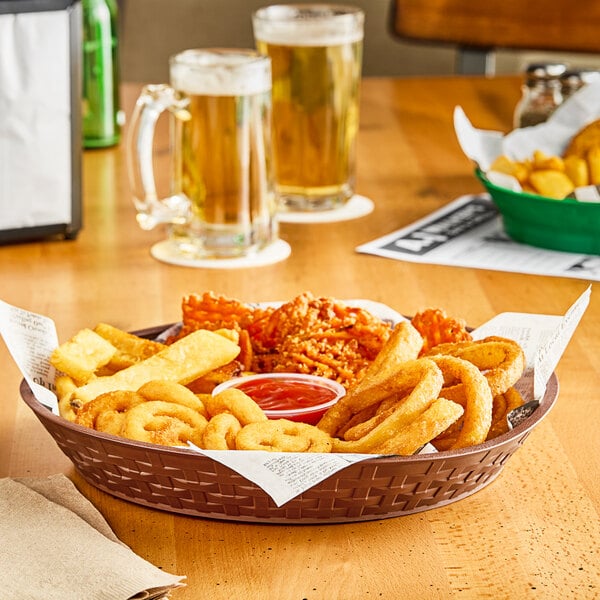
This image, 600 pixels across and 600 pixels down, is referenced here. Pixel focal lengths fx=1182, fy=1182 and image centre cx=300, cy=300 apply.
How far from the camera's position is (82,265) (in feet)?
4.95

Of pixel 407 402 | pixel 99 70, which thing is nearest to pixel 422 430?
pixel 407 402

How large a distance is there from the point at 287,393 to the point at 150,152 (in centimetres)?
59

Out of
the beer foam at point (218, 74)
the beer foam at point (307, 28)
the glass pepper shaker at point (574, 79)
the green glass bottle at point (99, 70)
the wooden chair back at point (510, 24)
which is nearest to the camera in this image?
the beer foam at point (218, 74)

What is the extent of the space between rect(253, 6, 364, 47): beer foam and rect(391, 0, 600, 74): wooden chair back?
148cm

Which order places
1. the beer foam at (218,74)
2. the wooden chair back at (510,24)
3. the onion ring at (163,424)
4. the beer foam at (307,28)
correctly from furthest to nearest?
the wooden chair back at (510,24), the beer foam at (307,28), the beer foam at (218,74), the onion ring at (163,424)

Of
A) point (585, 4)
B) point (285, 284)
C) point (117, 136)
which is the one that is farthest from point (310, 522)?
point (585, 4)

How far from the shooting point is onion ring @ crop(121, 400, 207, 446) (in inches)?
32.1

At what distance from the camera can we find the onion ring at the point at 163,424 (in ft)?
2.68

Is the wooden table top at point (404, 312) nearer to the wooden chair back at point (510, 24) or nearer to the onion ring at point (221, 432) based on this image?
the onion ring at point (221, 432)

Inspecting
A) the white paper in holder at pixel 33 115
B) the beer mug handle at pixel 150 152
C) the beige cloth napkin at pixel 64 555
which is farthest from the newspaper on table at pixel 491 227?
the beige cloth napkin at pixel 64 555

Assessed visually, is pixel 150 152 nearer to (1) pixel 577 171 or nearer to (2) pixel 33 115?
(2) pixel 33 115

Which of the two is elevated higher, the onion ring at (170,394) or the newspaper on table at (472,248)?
the onion ring at (170,394)

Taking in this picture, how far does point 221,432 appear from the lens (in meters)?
0.80

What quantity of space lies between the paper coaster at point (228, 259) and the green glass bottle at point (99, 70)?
482mm
